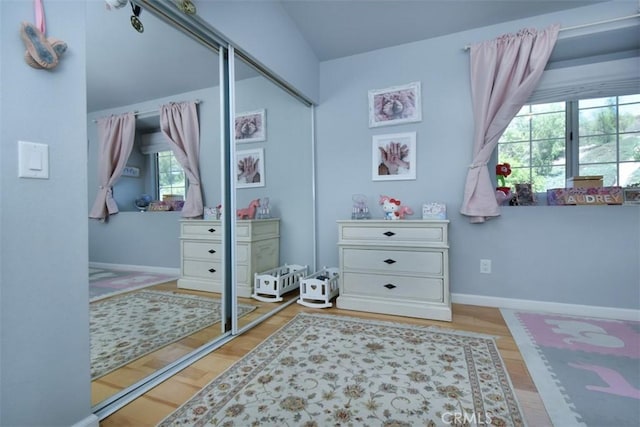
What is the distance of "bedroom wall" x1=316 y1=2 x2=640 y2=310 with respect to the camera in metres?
2.21

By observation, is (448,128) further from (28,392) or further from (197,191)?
(28,392)

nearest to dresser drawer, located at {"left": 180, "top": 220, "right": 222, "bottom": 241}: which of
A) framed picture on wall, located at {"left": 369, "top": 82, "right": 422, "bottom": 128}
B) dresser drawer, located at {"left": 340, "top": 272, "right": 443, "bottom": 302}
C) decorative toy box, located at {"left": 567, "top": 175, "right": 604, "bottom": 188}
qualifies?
dresser drawer, located at {"left": 340, "top": 272, "right": 443, "bottom": 302}

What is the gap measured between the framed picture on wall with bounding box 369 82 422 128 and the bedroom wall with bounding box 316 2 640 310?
0.07m

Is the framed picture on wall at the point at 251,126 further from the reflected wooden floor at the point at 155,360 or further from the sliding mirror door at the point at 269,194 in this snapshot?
the reflected wooden floor at the point at 155,360

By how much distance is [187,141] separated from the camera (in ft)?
5.84

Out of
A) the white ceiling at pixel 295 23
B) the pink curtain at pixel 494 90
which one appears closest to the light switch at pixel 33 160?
the white ceiling at pixel 295 23

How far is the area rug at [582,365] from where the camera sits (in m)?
1.18

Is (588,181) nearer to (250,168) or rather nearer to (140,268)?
(250,168)

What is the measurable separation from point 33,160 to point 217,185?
972mm

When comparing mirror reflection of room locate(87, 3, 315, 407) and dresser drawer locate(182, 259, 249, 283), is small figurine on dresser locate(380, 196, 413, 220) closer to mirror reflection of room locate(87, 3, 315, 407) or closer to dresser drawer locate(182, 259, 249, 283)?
mirror reflection of room locate(87, 3, 315, 407)

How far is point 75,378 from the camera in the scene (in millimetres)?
Result: 1030

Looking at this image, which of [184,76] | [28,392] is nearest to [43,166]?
[28,392]

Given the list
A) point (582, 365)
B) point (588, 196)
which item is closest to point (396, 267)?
point (582, 365)

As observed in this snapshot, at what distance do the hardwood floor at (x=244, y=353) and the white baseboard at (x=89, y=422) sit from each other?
2.2 inches
